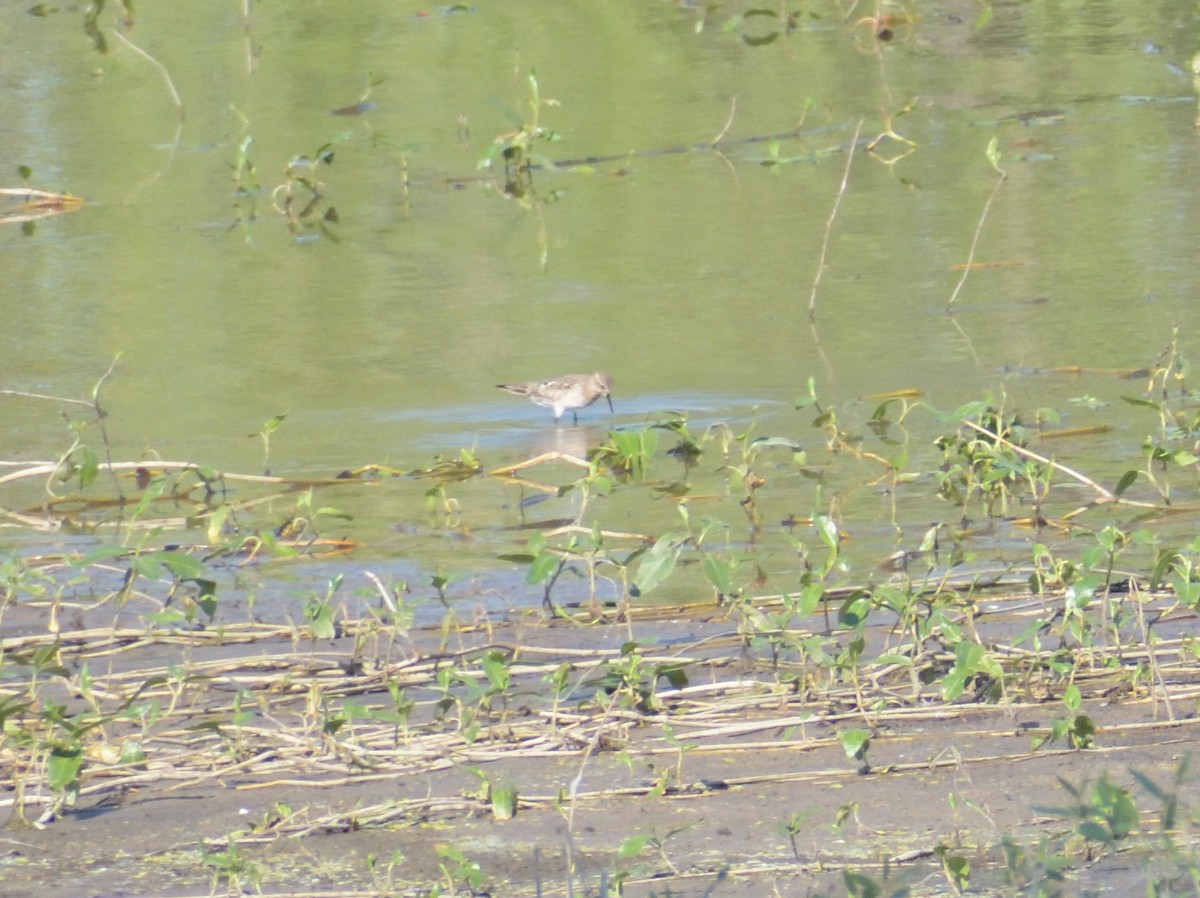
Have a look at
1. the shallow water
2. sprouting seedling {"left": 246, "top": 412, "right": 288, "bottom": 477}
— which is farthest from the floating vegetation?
sprouting seedling {"left": 246, "top": 412, "right": 288, "bottom": 477}

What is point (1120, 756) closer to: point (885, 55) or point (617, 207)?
point (617, 207)

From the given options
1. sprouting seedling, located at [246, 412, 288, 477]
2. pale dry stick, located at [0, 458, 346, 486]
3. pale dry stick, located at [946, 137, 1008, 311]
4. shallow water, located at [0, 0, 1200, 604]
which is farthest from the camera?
pale dry stick, located at [946, 137, 1008, 311]

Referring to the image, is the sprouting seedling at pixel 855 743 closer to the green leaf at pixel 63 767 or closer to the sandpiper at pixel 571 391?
the green leaf at pixel 63 767

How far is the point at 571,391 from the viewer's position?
7441 mm

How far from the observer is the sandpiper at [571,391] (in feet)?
24.4

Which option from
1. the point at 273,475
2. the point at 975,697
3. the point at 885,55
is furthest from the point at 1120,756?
the point at 885,55

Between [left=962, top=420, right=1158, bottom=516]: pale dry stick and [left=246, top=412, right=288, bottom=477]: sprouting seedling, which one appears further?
[left=246, top=412, right=288, bottom=477]: sprouting seedling

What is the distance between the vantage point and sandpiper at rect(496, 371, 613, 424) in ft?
24.4

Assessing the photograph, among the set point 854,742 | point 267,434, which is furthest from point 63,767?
point 267,434

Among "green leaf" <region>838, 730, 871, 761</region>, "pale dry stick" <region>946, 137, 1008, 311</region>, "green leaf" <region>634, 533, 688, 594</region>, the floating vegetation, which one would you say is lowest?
the floating vegetation

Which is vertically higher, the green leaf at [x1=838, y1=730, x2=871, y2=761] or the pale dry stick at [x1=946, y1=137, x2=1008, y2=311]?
the pale dry stick at [x1=946, y1=137, x2=1008, y2=311]

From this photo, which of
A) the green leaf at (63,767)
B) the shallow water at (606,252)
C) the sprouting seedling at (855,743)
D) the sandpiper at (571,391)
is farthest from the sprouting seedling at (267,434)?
the sprouting seedling at (855,743)

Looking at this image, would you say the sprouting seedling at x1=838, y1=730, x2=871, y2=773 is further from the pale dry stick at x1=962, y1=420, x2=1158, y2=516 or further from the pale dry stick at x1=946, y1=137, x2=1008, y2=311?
the pale dry stick at x1=946, y1=137, x2=1008, y2=311

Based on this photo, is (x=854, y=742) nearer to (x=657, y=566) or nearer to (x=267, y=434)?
(x=657, y=566)
